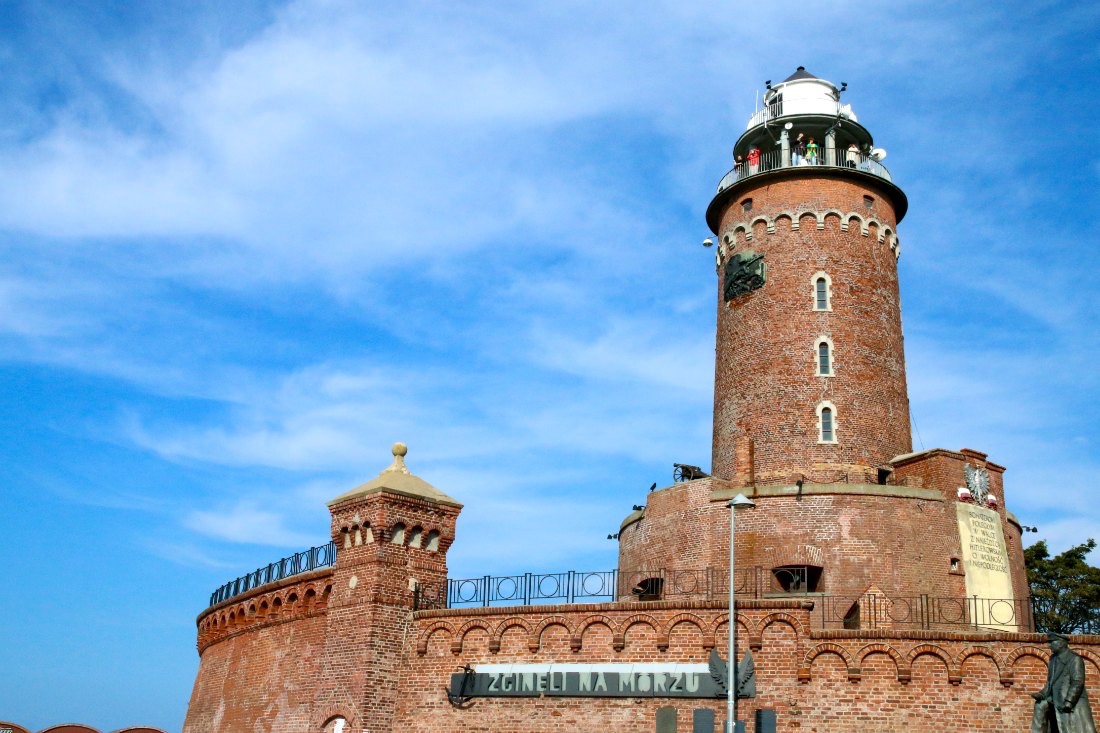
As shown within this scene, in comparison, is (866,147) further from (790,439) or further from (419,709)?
(419,709)

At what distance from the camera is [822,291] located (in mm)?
33750

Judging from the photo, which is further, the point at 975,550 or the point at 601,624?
the point at 975,550

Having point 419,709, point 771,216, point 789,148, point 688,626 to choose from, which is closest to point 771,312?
point 771,216

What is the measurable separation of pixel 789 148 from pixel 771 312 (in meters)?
6.19

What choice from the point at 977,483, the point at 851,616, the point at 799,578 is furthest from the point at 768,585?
the point at 977,483

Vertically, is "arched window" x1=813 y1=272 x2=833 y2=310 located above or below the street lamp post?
above

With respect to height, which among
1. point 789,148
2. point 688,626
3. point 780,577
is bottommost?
point 688,626

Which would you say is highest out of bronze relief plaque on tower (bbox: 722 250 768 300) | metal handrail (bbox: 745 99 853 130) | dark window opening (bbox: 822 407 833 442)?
metal handrail (bbox: 745 99 853 130)

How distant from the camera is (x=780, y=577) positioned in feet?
95.4

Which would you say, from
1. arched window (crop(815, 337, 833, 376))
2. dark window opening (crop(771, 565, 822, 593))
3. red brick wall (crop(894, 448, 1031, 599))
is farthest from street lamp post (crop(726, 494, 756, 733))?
arched window (crop(815, 337, 833, 376))

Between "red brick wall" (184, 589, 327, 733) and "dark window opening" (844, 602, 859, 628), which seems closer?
"red brick wall" (184, 589, 327, 733)

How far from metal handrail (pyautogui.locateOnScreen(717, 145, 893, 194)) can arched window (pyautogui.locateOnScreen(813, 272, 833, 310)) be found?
3719 millimetres

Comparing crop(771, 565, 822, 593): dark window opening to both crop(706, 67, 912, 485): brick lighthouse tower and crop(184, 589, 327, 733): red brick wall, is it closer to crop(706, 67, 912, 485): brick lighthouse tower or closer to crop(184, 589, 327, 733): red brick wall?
crop(706, 67, 912, 485): brick lighthouse tower

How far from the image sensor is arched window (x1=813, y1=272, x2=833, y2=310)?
33531 millimetres
